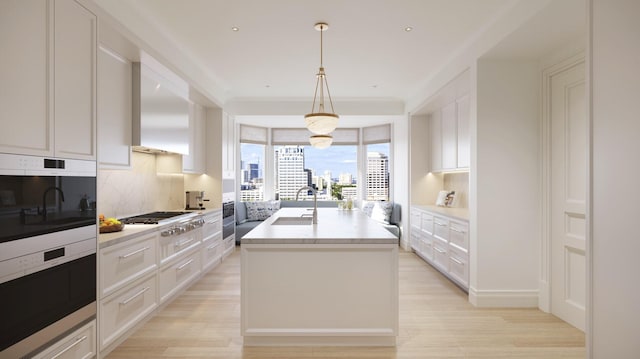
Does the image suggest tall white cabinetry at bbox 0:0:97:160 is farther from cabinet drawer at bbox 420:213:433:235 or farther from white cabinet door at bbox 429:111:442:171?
white cabinet door at bbox 429:111:442:171

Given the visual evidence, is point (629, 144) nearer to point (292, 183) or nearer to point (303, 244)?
point (303, 244)

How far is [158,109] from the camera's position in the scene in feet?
11.2

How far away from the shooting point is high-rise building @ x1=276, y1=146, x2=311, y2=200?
7496 millimetres

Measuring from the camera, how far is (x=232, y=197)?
5.76 m

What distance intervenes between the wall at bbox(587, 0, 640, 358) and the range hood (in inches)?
129

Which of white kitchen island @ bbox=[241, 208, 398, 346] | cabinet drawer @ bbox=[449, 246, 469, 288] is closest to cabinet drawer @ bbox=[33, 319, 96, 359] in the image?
white kitchen island @ bbox=[241, 208, 398, 346]

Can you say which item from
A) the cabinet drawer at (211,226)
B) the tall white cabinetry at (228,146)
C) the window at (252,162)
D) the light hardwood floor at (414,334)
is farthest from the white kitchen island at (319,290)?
the window at (252,162)

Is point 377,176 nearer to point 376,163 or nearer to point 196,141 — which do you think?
point 376,163

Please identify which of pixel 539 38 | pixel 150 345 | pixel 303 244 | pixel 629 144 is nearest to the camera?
pixel 629 144

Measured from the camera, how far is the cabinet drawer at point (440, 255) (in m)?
4.23

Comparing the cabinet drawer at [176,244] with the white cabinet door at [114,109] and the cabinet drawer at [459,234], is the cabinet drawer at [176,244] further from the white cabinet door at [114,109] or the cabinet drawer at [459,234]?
the cabinet drawer at [459,234]

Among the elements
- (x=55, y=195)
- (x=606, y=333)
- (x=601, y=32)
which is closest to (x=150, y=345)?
(x=55, y=195)

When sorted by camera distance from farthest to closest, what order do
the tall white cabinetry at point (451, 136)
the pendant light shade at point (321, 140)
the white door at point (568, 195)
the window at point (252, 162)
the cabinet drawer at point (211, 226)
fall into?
1. the window at point (252, 162)
2. the cabinet drawer at point (211, 226)
3. the tall white cabinetry at point (451, 136)
4. the pendant light shade at point (321, 140)
5. the white door at point (568, 195)

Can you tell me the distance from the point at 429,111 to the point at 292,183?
3315mm
